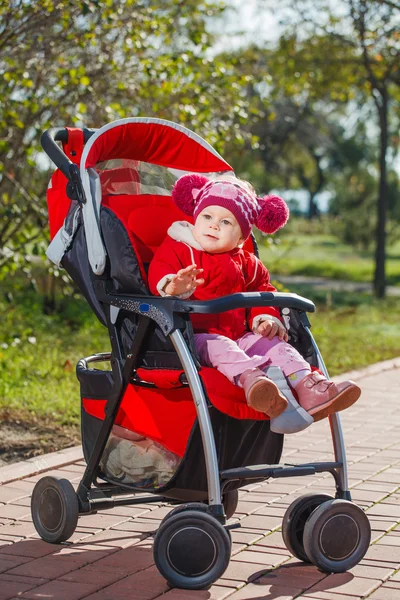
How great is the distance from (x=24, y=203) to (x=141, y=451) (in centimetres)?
534

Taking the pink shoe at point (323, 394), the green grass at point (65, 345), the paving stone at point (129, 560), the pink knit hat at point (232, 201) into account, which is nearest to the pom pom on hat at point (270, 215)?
the pink knit hat at point (232, 201)

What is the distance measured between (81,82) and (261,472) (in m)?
4.44

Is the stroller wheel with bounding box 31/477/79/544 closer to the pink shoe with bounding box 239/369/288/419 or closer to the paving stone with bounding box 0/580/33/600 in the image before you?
the paving stone with bounding box 0/580/33/600

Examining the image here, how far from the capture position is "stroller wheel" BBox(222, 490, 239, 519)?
4.55 meters

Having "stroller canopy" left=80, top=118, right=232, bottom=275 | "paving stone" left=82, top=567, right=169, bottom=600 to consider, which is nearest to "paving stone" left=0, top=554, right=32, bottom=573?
"paving stone" left=82, top=567, right=169, bottom=600

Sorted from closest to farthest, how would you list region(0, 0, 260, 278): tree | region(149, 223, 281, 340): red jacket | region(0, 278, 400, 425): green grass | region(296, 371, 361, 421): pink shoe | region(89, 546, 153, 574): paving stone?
region(296, 371, 361, 421): pink shoe < region(89, 546, 153, 574): paving stone < region(149, 223, 281, 340): red jacket < region(0, 278, 400, 425): green grass < region(0, 0, 260, 278): tree

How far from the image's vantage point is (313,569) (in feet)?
13.2

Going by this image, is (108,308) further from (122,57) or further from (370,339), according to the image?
(370,339)

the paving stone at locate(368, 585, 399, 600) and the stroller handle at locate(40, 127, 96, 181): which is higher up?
the stroller handle at locate(40, 127, 96, 181)

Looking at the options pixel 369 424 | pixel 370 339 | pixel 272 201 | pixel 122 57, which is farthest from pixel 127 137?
pixel 370 339

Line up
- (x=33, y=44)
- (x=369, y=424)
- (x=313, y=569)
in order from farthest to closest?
(x=33, y=44) < (x=369, y=424) < (x=313, y=569)

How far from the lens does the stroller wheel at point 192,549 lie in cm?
369

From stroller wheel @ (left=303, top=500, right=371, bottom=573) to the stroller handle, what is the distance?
175cm

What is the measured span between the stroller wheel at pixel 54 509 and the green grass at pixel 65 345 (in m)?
2.09
